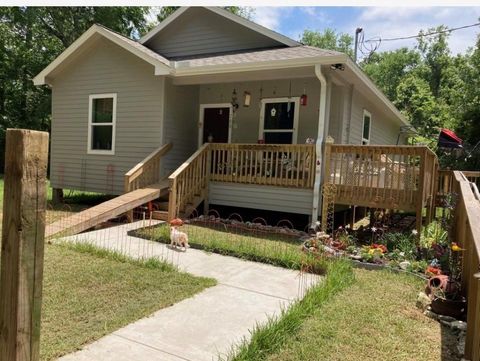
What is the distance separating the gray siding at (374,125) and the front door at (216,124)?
131 inches

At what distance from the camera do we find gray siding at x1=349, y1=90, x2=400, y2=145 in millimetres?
10461

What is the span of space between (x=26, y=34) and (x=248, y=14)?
→ 16123mm

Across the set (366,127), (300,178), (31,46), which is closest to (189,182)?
(300,178)

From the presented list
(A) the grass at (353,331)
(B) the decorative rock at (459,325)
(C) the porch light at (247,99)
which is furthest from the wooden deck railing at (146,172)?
(B) the decorative rock at (459,325)

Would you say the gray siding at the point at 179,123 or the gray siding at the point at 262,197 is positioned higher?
the gray siding at the point at 179,123

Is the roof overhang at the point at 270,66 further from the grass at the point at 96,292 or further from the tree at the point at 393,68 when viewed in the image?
the tree at the point at 393,68

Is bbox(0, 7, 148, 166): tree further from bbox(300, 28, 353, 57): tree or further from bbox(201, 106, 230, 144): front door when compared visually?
bbox(300, 28, 353, 57): tree

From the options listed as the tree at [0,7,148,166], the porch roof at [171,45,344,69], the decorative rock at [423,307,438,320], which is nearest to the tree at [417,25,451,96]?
the tree at [0,7,148,166]

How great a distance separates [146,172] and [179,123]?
1.80 m

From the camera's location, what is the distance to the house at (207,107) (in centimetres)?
848

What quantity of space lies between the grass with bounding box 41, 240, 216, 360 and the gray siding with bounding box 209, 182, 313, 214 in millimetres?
3830

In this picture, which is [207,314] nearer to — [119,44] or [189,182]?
[189,182]

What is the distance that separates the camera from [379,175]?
6973 mm

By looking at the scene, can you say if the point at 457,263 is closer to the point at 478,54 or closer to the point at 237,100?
the point at 237,100
